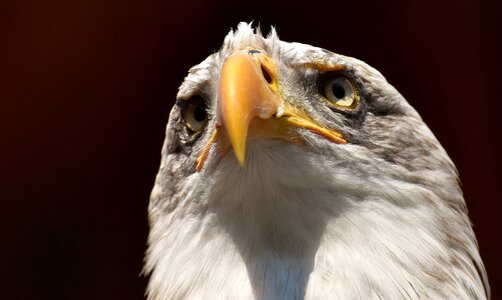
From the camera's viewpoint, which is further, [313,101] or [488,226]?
[488,226]

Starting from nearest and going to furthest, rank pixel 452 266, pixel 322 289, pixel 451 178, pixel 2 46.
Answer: pixel 322 289 → pixel 452 266 → pixel 451 178 → pixel 2 46

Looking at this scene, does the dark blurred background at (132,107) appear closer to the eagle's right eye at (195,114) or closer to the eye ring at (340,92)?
the eagle's right eye at (195,114)

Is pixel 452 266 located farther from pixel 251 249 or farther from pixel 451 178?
pixel 251 249

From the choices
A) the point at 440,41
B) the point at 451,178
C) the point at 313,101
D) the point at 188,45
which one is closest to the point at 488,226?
the point at 440,41

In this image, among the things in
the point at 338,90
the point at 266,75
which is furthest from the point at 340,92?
the point at 266,75

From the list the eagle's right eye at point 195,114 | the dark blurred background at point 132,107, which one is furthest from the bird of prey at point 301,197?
the dark blurred background at point 132,107

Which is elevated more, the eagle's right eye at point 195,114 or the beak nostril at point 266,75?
the beak nostril at point 266,75

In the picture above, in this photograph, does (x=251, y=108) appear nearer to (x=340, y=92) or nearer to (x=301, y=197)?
(x=301, y=197)
